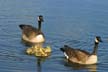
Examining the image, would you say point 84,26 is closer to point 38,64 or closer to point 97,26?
point 97,26

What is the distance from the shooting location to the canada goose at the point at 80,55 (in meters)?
21.2

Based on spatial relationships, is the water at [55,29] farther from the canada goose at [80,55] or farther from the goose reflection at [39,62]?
the canada goose at [80,55]

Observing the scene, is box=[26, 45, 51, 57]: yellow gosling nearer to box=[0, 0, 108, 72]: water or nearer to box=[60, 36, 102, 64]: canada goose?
box=[0, 0, 108, 72]: water

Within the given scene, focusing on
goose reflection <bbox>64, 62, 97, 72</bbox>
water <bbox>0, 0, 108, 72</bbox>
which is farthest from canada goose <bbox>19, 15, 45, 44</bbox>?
goose reflection <bbox>64, 62, 97, 72</bbox>

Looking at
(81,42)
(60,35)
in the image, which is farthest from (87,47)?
(60,35)

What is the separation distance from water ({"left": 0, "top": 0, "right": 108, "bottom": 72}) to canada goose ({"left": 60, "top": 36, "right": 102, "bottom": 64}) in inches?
13.1

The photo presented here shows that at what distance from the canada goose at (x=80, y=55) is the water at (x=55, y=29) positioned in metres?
0.33

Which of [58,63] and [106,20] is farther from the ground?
[106,20]

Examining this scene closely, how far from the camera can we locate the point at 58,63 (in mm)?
20500

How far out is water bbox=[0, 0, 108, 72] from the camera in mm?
20203

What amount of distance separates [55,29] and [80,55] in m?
4.70

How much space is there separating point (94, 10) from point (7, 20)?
584 cm

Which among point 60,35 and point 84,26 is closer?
point 60,35

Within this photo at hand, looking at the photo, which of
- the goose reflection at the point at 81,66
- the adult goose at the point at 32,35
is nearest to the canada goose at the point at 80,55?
the goose reflection at the point at 81,66
